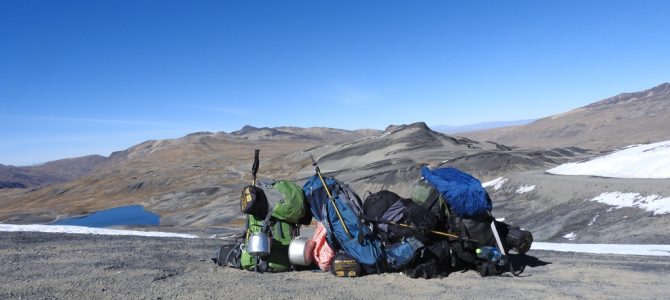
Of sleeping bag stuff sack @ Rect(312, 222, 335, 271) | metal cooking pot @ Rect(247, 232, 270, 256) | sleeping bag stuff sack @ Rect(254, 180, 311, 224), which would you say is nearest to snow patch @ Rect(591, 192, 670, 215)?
sleeping bag stuff sack @ Rect(312, 222, 335, 271)

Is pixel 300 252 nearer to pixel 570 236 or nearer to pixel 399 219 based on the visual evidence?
pixel 399 219

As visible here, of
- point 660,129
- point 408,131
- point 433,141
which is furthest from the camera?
point 660,129

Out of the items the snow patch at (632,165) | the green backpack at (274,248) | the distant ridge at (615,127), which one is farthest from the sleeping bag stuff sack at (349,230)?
the distant ridge at (615,127)

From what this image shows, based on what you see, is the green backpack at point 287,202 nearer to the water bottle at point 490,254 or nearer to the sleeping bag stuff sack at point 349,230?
the sleeping bag stuff sack at point 349,230

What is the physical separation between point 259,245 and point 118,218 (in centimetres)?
6984

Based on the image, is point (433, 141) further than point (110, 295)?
Yes

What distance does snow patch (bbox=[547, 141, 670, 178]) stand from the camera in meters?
33.6

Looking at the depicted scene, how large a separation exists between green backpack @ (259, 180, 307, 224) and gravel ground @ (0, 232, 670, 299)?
87cm

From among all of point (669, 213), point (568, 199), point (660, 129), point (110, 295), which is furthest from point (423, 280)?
point (660, 129)

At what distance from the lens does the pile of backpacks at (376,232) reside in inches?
292

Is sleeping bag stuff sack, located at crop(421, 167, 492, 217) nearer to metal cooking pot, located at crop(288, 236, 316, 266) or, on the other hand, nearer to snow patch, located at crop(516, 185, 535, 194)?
metal cooking pot, located at crop(288, 236, 316, 266)

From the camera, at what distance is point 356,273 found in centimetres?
737

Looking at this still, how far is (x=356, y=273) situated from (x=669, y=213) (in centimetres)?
2181

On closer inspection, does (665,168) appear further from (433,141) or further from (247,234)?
(433,141)
